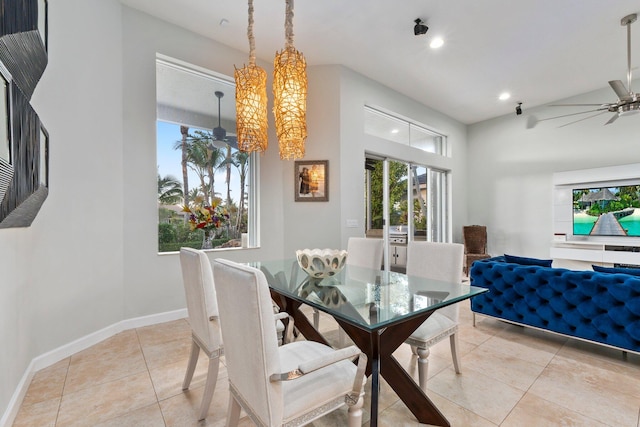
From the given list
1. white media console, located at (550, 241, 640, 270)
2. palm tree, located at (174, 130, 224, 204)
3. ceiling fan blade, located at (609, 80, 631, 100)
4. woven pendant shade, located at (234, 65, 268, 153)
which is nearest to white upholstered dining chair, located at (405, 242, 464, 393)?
woven pendant shade, located at (234, 65, 268, 153)

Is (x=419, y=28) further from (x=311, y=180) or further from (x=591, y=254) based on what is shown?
(x=591, y=254)

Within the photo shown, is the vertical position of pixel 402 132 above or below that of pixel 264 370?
above

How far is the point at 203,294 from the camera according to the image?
1.55 m

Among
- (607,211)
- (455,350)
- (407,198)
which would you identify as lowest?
(455,350)

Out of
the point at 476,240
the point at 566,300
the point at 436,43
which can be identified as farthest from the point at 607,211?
the point at 436,43

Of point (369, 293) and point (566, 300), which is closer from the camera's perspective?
point (369, 293)

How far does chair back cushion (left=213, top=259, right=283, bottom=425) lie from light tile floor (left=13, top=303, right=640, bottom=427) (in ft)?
2.54

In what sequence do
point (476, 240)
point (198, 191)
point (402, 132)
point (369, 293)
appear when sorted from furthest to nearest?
point (476, 240)
point (402, 132)
point (198, 191)
point (369, 293)

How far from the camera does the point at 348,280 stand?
203 centimetres

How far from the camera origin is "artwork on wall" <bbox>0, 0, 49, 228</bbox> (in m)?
0.98

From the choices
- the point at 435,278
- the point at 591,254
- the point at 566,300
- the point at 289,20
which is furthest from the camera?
the point at 591,254

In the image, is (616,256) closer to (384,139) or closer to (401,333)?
(384,139)

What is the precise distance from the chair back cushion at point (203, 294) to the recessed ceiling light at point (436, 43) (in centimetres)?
369

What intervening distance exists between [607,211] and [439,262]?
4.85 metres
